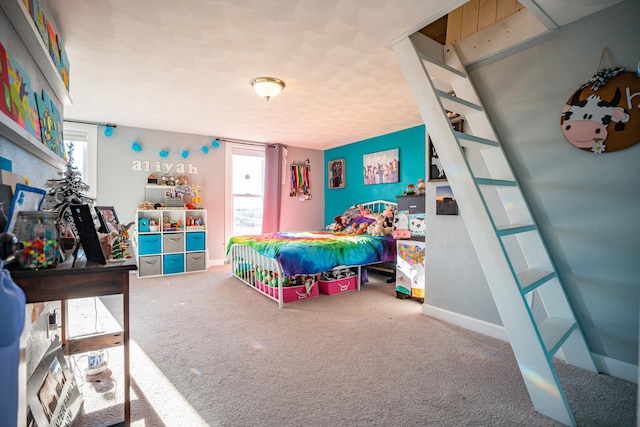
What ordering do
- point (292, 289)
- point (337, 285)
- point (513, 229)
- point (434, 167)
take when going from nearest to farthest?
1. point (513, 229)
2. point (434, 167)
3. point (292, 289)
4. point (337, 285)

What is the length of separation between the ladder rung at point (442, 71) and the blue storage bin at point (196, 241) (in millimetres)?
3938

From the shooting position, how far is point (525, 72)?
2.09 metres

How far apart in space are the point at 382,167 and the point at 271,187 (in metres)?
2.08

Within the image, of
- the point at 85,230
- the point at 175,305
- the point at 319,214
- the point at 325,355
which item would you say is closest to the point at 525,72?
the point at 325,355

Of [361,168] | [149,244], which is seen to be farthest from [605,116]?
[149,244]

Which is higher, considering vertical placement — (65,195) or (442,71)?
(442,71)

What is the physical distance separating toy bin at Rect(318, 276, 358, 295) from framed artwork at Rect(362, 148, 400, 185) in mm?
1915

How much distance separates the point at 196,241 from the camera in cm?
466

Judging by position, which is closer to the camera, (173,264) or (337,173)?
(173,264)

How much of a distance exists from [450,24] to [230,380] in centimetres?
310

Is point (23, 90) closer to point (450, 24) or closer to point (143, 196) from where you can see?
point (450, 24)

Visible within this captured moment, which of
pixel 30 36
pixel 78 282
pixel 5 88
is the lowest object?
pixel 78 282

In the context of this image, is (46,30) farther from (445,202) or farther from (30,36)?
(445,202)

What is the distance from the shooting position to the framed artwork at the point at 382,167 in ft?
15.5
